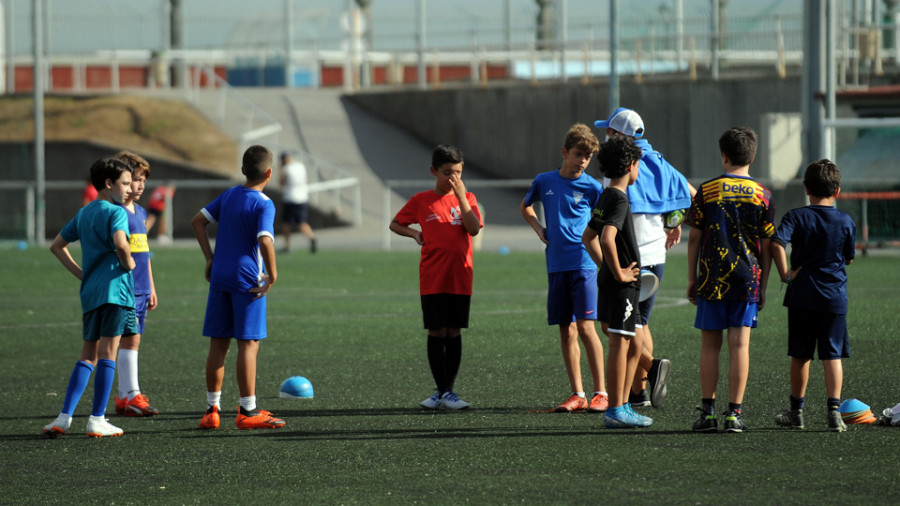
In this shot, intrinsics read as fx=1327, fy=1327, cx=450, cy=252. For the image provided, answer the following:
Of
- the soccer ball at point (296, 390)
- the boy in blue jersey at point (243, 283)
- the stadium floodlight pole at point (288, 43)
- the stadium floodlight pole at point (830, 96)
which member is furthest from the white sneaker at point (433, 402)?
the stadium floodlight pole at point (288, 43)

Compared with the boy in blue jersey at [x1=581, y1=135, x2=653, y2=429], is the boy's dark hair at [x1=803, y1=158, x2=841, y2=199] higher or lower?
higher

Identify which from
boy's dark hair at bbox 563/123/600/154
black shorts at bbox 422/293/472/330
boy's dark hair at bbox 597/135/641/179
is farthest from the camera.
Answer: black shorts at bbox 422/293/472/330

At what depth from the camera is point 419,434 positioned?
7.38m

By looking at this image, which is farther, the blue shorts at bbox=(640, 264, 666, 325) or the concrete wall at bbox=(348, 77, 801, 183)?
the concrete wall at bbox=(348, 77, 801, 183)

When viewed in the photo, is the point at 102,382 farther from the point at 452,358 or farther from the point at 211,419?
the point at 452,358

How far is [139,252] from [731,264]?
12.6 feet

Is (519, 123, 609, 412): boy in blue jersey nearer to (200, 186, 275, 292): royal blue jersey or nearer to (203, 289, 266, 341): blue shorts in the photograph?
(200, 186, 275, 292): royal blue jersey

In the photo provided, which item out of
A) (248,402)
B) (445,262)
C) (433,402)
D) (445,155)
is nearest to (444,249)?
(445,262)

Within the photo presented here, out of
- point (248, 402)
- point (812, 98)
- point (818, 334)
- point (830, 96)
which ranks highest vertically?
point (830, 96)

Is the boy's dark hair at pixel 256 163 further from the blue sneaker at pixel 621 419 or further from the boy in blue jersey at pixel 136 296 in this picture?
the blue sneaker at pixel 621 419

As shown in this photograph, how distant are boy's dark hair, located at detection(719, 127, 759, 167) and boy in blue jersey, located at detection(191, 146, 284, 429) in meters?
2.58

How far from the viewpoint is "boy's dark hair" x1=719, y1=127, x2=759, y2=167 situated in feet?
23.4

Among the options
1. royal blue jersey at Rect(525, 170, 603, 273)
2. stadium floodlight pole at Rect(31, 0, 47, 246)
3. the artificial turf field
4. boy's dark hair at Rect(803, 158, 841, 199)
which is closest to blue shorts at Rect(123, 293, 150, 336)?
the artificial turf field

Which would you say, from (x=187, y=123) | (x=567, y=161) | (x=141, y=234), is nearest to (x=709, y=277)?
(x=567, y=161)
